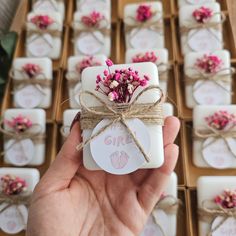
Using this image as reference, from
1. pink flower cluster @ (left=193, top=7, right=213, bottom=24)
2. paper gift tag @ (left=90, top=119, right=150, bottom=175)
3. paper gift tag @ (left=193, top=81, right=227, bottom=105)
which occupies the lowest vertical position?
paper gift tag @ (left=90, top=119, right=150, bottom=175)

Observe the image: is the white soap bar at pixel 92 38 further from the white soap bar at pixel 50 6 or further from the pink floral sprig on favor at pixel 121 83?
the pink floral sprig on favor at pixel 121 83

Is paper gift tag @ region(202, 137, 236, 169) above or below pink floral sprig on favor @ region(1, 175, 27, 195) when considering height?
above

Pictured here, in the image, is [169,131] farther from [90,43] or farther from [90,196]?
[90,43]

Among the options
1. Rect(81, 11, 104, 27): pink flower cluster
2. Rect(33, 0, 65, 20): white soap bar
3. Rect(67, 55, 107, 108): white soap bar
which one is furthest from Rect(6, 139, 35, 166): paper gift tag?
Rect(33, 0, 65, 20): white soap bar

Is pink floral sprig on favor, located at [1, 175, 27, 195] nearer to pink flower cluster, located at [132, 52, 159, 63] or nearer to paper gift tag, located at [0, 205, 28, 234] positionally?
paper gift tag, located at [0, 205, 28, 234]

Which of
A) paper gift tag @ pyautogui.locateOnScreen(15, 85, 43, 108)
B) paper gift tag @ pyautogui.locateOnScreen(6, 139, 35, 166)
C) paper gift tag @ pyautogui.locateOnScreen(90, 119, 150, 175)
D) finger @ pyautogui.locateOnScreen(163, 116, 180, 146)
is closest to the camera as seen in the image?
paper gift tag @ pyautogui.locateOnScreen(90, 119, 150, 175)

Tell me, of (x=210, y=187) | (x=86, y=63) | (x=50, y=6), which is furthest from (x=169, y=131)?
(x=50, y=6)
